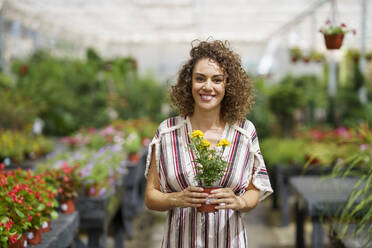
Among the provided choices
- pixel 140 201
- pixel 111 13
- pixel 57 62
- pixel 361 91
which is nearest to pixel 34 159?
pixel 140 201

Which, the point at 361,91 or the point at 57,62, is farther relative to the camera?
the point at 57,62

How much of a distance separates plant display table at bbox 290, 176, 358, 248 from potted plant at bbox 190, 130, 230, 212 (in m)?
1.29

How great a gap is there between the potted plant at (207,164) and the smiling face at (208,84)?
17cm

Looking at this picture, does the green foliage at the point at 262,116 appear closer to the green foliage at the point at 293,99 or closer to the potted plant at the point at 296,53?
the green foliage at the point at 293,99

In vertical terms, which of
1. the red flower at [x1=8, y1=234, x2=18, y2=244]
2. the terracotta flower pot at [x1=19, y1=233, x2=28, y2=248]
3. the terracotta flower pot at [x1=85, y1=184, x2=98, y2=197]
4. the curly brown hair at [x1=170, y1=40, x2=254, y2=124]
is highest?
the curly brown hair at [x1=170, y1=40, x2=254, y2=124]

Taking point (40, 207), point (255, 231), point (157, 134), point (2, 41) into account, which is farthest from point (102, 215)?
point (2, 41)

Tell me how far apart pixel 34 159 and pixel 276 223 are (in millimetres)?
3052

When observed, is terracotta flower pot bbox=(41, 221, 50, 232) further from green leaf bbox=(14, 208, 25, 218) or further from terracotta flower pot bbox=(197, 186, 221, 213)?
terracotta flower pot bbox=(197, 186, 221, 213)

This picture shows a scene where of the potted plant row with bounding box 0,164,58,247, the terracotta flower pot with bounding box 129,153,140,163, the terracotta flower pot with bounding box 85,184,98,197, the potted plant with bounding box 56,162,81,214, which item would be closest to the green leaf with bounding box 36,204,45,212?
the potted plant row with bounding box 0,164,58,247

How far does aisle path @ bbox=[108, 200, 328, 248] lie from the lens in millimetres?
4578

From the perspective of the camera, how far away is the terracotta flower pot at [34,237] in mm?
1905

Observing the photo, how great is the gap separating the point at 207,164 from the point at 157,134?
0.31 m

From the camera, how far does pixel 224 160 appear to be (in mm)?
1553

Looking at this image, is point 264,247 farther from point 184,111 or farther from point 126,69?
point 126,69
